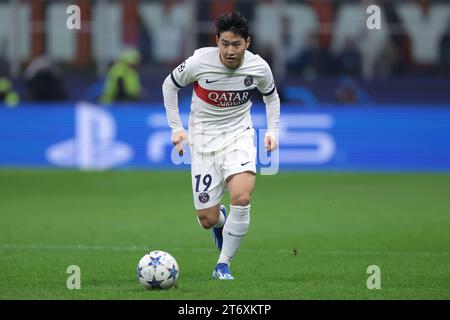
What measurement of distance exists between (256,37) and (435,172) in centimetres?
582

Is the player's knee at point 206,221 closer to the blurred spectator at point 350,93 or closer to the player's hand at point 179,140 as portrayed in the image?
the player's hand at point 179,140

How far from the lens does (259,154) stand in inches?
697

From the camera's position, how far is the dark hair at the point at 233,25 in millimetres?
9945

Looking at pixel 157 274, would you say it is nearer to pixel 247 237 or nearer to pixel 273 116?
pixel 273 116

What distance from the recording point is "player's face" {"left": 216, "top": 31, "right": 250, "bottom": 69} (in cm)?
998

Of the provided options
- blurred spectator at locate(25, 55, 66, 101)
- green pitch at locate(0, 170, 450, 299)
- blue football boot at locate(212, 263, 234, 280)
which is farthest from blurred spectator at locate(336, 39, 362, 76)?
blue football boot at locate(212, 263, 234, 280)

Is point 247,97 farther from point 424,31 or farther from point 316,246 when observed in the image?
point 424,31

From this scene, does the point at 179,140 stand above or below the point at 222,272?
above

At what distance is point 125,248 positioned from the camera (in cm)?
1253

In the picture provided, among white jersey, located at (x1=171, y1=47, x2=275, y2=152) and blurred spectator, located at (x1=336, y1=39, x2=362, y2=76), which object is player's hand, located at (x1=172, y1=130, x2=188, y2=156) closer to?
white jersey, located at (x1=171, y1=47, x2=275, y2=152)

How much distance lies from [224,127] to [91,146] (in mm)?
12178

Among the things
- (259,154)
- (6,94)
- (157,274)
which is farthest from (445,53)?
(157,274)
